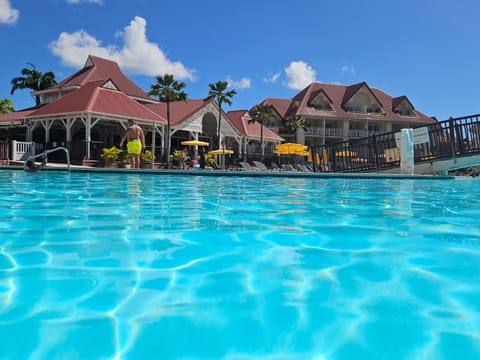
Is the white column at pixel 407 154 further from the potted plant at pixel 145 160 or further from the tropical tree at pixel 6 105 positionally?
the tropical tree at pixel 6 105

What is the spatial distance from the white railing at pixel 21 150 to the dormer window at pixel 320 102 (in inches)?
1097

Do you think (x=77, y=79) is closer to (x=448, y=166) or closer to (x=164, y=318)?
(x=448, y=166)

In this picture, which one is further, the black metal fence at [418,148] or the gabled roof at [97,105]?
the gabled roof at [97,105]

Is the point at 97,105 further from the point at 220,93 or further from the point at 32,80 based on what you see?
the point at 32,80

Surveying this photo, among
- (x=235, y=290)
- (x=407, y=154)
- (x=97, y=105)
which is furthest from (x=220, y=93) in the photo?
(x=235, y=290)

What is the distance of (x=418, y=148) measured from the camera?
51.3ft

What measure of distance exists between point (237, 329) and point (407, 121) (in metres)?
45.0

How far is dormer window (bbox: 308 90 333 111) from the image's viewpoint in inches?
1639

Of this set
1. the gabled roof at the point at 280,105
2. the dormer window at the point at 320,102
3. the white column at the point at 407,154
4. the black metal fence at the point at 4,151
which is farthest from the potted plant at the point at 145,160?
the dormer window at the point at 320,102

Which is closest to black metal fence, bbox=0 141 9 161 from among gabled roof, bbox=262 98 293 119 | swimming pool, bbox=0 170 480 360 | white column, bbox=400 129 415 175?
white column, bbox=400 129 415 175

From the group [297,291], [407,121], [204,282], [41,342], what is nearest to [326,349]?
[297,291]

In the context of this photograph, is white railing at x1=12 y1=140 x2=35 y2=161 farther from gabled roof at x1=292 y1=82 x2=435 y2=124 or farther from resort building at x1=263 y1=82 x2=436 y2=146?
gabled roof at x1=292 y1=82 x2=435 y2=124

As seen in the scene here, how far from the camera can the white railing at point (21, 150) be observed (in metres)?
20.6

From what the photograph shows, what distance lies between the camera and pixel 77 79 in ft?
98.9
